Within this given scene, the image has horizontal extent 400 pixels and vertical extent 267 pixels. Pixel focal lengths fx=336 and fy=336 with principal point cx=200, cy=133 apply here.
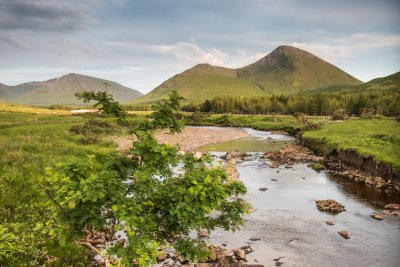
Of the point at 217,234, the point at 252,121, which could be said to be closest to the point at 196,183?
the point at 217,234

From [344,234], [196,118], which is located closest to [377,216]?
[344,234]

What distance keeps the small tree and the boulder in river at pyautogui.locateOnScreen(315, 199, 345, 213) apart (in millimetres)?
18507

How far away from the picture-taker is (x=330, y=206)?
89.0 ft

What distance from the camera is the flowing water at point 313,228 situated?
1852cm

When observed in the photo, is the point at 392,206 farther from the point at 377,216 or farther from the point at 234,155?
the point at 234,155

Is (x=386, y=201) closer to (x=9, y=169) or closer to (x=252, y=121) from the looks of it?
(x=9, y=169)

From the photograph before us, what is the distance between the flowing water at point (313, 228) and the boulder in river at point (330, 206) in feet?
1.93

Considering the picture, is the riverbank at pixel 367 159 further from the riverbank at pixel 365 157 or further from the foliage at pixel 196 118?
the foliage at pixel 196 118

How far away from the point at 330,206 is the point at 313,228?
16.8 feet

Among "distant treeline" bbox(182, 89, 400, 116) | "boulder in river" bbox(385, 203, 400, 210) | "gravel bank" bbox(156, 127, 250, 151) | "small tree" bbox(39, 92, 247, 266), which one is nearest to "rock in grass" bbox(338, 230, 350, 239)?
"boulder in river" bbox(385, 203, 400, 210)

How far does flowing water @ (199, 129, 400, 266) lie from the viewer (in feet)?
60.7

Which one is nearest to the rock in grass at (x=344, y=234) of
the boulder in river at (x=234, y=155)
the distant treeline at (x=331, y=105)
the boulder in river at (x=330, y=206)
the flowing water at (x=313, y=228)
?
the flowing water at (x=313, y=228)

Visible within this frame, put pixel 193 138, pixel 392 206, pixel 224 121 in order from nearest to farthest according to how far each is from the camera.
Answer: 1. pixel 392 206
2. pixel 193 138
3. pixel 224 121

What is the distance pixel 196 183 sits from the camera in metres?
9.32
